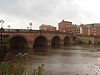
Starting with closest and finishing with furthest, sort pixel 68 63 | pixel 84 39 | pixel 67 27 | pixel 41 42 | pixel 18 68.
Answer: pixel 18 68 → pixel 68 63 → pixel 41 42 → pixel 84 39 → pixel 67 27

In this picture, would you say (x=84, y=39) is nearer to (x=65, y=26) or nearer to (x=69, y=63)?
(x=69, y=63)

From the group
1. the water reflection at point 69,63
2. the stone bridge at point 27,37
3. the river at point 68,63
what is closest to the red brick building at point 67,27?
the stone bridge at point 27,37

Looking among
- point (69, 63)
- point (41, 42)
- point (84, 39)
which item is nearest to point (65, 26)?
point (84, 39)

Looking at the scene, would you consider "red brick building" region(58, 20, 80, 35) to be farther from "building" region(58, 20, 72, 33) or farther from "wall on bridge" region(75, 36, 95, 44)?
"wall on bridge" region(75, 36, 95, 44)

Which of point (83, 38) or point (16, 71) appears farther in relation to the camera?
point (83, 38)

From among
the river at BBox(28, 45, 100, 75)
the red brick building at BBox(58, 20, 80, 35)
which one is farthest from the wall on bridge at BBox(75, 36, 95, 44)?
the red brick building at BBox(58, 20, 80, 35)

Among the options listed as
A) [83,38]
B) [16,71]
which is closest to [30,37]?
[16,71]

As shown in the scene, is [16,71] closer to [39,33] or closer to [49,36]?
[39,33]

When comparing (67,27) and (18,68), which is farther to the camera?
(67,27)

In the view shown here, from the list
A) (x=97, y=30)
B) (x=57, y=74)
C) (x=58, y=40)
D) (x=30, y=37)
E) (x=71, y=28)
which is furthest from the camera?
(x=71, y=28)

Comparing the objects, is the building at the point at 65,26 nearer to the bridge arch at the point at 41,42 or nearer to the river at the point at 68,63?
the bridge arch at the point at 41,42

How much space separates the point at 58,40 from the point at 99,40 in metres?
27.6

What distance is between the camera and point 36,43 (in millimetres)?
56062

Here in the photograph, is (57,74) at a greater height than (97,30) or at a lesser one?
lesser
